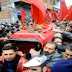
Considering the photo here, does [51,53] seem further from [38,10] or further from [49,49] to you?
[38,10]

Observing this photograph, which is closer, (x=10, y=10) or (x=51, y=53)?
(x=51, y=53)

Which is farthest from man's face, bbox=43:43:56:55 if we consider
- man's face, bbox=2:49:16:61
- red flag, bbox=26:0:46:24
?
red flag, bbox=26:0:46:24

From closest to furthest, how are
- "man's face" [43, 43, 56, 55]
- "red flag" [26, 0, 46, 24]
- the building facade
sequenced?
"man's face" [43, 43, 56, 55]
"red flag" [26, 0, 46, 24]
the building facade

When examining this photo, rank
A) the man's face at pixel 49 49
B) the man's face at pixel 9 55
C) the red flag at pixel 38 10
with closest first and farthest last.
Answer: the man's face at pixel 9 55
the man's face at pixel 49 49
the red flag at pixel 38 10

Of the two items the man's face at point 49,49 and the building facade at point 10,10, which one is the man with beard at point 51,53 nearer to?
the man's face at point 49,49

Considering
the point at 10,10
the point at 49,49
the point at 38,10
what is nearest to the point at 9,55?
the point at 49,49

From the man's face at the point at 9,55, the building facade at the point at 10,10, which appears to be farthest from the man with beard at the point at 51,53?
the building facade at the point at 10,10

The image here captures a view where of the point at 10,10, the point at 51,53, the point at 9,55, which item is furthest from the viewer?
the point at 10,10

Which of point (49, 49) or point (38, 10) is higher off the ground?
point (38, 10)

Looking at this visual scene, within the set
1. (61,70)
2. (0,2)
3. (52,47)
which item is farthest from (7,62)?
(0,2)

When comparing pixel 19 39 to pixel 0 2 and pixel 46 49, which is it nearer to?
pixel 46 49

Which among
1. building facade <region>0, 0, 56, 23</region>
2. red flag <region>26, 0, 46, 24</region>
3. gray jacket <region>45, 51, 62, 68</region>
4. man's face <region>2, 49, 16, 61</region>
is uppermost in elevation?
building facade <region>0, 0, 56, 23</region>

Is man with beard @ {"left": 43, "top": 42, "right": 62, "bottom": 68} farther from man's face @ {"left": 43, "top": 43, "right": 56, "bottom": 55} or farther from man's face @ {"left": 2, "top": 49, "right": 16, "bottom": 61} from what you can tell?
man's face @ {"left": 2, "top": 49, "right": 16, "bottom": 61}

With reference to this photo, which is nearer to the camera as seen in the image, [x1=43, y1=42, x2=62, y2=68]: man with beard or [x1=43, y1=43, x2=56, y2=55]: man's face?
[x1=43, y1=42, x2=62, y2=68]: man with beard
